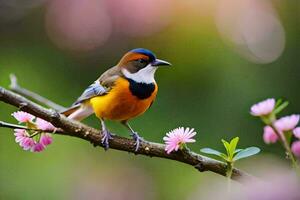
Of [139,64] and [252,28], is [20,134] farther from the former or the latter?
[252,28]

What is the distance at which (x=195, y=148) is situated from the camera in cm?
227

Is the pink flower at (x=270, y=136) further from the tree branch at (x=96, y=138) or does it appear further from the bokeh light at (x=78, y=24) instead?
the bokeh light at (x=78, y=24)

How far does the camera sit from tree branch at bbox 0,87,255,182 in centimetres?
94

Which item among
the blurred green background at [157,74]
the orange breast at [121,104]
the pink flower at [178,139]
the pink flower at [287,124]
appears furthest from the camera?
the blurred green background at [157,74]

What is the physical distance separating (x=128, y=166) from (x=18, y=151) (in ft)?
1.48

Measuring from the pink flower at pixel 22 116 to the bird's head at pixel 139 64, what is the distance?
0.84m

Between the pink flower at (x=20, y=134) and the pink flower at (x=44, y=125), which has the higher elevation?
the pink flower at (x=44, y=125)

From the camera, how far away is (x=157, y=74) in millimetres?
2594

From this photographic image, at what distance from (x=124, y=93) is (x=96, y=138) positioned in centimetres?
71

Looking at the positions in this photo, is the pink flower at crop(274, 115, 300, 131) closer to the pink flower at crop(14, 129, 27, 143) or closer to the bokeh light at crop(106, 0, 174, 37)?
the pink flower at crop(14, 129, 27, 143)

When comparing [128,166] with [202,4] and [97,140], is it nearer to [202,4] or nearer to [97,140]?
[202,4]

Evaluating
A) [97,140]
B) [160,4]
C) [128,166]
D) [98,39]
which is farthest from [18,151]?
[97,140]

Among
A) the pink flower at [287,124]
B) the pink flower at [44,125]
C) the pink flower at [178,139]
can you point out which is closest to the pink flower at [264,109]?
the pink flower at [287,124]

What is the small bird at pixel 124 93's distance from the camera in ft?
5.75
